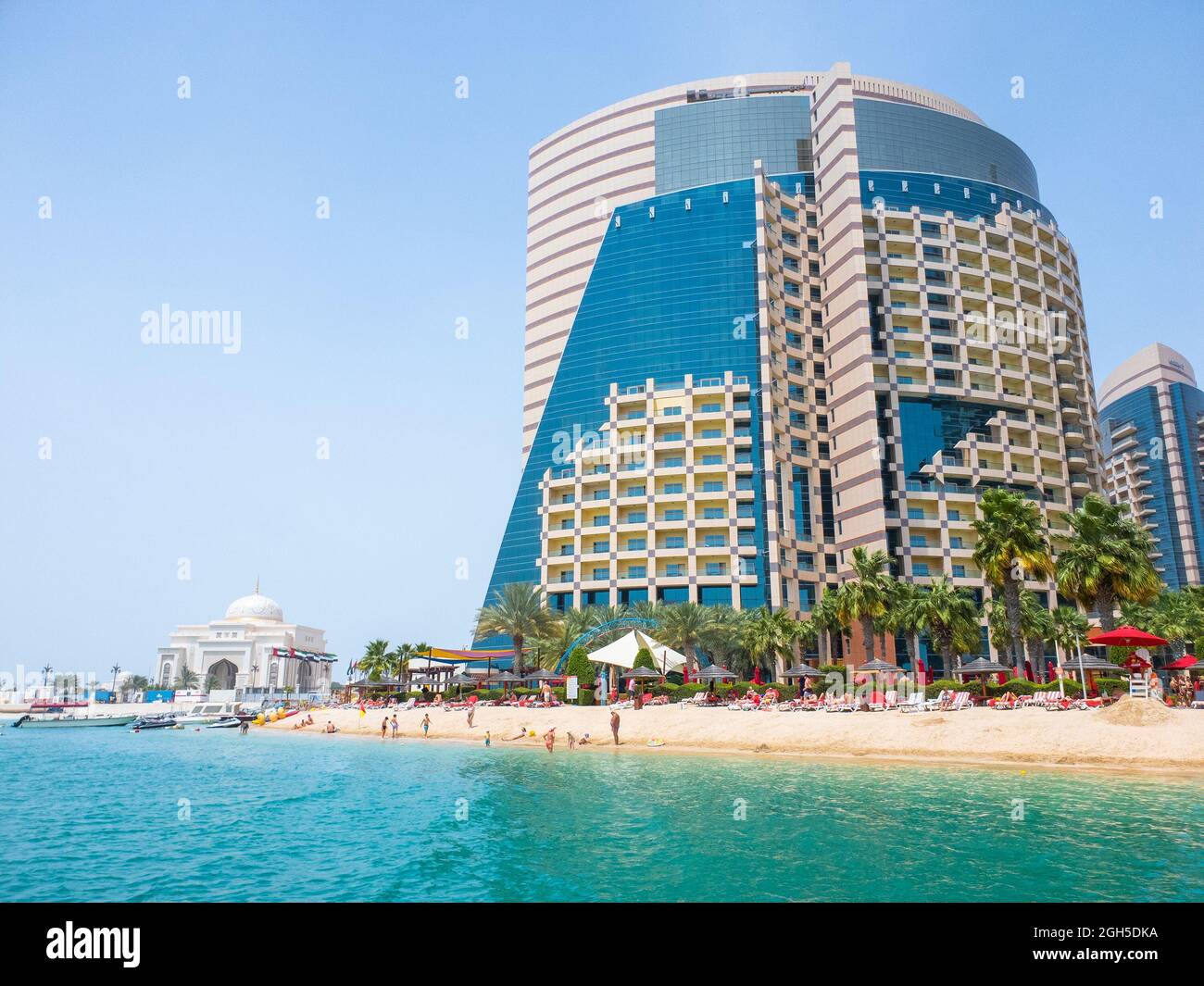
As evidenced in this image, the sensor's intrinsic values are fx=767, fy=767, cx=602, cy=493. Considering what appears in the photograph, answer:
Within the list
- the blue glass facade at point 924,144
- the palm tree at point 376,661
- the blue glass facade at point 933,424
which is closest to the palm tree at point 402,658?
the palm tree at point 376,661

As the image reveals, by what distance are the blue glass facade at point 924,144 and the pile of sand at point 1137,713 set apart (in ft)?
238

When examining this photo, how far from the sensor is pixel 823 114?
3519 inches

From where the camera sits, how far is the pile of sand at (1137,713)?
30420 millimetres

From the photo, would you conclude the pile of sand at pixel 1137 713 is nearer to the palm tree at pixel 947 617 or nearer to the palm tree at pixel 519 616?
the palm tree at pixel 947 617

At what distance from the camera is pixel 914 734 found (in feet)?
113

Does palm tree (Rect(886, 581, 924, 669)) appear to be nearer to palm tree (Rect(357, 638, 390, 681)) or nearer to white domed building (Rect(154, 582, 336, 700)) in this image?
palm tree (Rect(357, 638, 390, 681))

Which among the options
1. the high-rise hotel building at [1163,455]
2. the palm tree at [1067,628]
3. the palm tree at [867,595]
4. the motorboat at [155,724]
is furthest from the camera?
the high-rise hotel building at [1163,455]

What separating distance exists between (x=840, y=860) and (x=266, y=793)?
20.4 metres

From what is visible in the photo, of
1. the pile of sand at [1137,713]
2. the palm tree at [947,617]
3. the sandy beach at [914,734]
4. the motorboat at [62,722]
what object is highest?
the palm tree at [947,617]

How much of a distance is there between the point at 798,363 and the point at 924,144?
30513mm

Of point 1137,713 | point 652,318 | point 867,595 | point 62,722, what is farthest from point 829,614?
point 62,722

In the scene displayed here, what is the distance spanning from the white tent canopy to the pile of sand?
2762 cm

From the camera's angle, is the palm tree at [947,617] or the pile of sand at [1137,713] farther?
the palm tree at [947,617]
